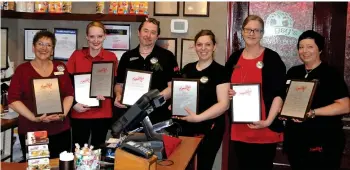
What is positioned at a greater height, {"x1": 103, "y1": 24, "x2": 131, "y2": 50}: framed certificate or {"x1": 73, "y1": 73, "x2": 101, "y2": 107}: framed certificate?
{"x1": 103, "y1": 24, "x2": 131, "y2": 50}: framed certificate

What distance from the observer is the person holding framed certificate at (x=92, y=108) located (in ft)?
11.1

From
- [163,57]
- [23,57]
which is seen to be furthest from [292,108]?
[23,57]

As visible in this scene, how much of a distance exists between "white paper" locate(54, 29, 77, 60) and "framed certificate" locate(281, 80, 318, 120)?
254 cm

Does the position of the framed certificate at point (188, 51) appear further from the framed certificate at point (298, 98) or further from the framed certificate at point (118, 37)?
the framed certificate at point (298, 98)

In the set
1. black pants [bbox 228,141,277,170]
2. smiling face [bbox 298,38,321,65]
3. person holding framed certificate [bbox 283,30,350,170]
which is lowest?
black pants [bbox 228,141,277,170]

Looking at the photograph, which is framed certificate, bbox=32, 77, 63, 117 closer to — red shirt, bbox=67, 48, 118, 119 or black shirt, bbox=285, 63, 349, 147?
red shirt, bbox=67, 48, 118, 119

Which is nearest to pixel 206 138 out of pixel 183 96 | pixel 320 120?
pixel 183 96

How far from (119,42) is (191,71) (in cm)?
143

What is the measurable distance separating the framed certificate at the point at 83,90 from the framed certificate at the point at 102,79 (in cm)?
5

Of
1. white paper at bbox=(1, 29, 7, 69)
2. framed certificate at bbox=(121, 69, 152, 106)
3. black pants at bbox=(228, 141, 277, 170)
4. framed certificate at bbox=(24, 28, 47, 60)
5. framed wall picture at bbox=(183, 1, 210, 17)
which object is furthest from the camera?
framed certificate at bbox=(24, 28, 47, 60)

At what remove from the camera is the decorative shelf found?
13.4 feet

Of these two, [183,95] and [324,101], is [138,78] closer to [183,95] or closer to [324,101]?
[183,95]

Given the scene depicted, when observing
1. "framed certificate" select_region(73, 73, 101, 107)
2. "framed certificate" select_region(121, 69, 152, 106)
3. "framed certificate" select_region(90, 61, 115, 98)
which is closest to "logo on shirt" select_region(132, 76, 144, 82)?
"framed certificate" select_region(121, 69, 152, 106)

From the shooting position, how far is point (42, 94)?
3.02 metres
